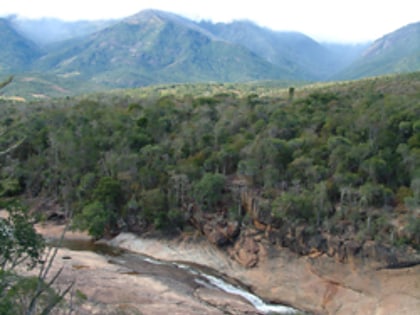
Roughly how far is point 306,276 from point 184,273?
955 cm

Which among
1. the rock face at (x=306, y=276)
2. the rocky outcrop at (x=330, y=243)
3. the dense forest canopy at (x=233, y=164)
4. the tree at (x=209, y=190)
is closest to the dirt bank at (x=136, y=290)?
the rock face at (x=306, y=276)

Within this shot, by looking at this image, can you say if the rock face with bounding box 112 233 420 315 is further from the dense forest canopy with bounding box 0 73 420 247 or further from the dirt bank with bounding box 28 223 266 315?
the dirt bank with bounding box 28 223 266 315

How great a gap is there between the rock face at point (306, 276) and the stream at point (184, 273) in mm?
993

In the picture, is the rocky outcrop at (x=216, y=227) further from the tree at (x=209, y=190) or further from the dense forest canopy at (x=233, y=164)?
the tree at (x=209, y=190)

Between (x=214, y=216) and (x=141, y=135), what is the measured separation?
Answer: 17566 mm

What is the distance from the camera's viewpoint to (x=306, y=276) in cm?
3456

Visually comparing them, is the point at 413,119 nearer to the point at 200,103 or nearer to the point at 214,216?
the point at 214,216

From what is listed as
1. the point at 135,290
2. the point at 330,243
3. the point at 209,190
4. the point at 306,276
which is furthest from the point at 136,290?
the point at 330,243

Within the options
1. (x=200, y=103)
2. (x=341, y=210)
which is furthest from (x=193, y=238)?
(x=200, y=103)

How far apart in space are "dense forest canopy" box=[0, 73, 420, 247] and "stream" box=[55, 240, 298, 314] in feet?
12.7

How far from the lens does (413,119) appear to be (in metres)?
44.1

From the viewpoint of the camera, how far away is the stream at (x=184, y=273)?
3158 centimetres

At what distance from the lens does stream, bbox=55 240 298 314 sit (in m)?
31.6

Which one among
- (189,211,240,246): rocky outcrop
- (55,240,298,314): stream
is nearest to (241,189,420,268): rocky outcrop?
(189,211,240,246): rocky outcrop
